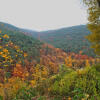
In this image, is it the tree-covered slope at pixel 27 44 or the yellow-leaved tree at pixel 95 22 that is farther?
the tree-covered slope at pixel 27 44

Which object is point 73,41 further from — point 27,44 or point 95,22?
point 95,22

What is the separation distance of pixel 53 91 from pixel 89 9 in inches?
158

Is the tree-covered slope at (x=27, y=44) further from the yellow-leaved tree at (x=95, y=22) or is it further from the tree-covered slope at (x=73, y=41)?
the yellow-leaved tree at (x=95, y=22)

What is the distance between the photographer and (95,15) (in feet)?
16.4

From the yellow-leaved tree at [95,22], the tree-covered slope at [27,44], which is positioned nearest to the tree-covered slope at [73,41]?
the tree-covered slope at [27,44]

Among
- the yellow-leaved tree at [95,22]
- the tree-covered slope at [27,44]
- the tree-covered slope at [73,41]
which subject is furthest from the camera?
the tree-covered slope at [73,41]

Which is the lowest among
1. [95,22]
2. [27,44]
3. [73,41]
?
[73,41]

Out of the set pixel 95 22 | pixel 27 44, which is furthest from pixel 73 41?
pixel 95 22

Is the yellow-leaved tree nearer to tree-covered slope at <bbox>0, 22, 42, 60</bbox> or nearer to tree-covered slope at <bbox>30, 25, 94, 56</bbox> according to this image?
tree-covered slope at <bbox>0, 22, 42, 60</bbox>

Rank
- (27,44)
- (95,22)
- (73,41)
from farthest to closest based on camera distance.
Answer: (73,41), (27,44), (95,22)

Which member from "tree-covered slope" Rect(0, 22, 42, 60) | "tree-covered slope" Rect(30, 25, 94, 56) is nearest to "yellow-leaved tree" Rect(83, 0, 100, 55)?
"tree-covered slope" Rect(0, 22, 42, 60)

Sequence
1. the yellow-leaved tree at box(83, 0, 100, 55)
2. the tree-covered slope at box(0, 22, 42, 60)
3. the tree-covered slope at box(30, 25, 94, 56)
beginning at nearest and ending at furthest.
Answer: the yellow-leaved tree at box(83, 0, 100, 55) → the tree-covered slope at box(0, 22, 42, 60) → the tree-covered slope at box(30, 25, 94, 56)

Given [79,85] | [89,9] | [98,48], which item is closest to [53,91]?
[79,85]

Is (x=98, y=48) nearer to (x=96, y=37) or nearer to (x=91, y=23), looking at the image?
(x=96, y=37)
